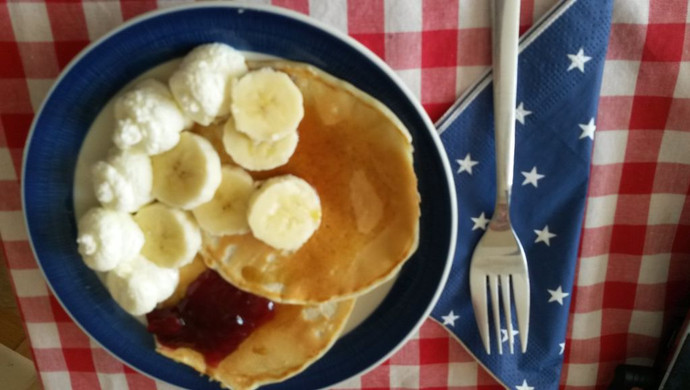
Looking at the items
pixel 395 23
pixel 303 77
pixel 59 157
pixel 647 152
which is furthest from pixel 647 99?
pixel 59 157

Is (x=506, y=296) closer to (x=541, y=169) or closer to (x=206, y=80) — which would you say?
(x=541, y=169)

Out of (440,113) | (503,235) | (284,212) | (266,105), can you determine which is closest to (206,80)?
(266,105)

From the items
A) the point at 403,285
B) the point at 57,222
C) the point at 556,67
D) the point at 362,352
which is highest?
the point at 556,67

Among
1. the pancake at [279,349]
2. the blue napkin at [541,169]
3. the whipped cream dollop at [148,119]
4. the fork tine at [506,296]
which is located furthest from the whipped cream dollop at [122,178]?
the fork tine at [506,296]

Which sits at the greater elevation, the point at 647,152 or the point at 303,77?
the point at 303,77

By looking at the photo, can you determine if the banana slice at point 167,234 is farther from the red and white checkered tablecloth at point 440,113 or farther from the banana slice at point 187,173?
the red and white checkered tablecloth at point 440,113

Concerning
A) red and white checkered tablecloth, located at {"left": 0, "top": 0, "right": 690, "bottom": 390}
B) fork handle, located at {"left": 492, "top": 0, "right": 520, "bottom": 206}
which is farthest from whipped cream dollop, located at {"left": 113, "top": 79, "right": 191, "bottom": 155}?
fork handle, located at {"left": 492, "top": 0, "right": 520, "bottom": 206}

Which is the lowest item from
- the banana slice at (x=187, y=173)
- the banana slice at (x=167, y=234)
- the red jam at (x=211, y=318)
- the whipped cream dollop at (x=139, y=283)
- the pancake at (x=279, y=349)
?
the pancake at (x=279, y=349)

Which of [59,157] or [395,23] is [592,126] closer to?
[395,23]
